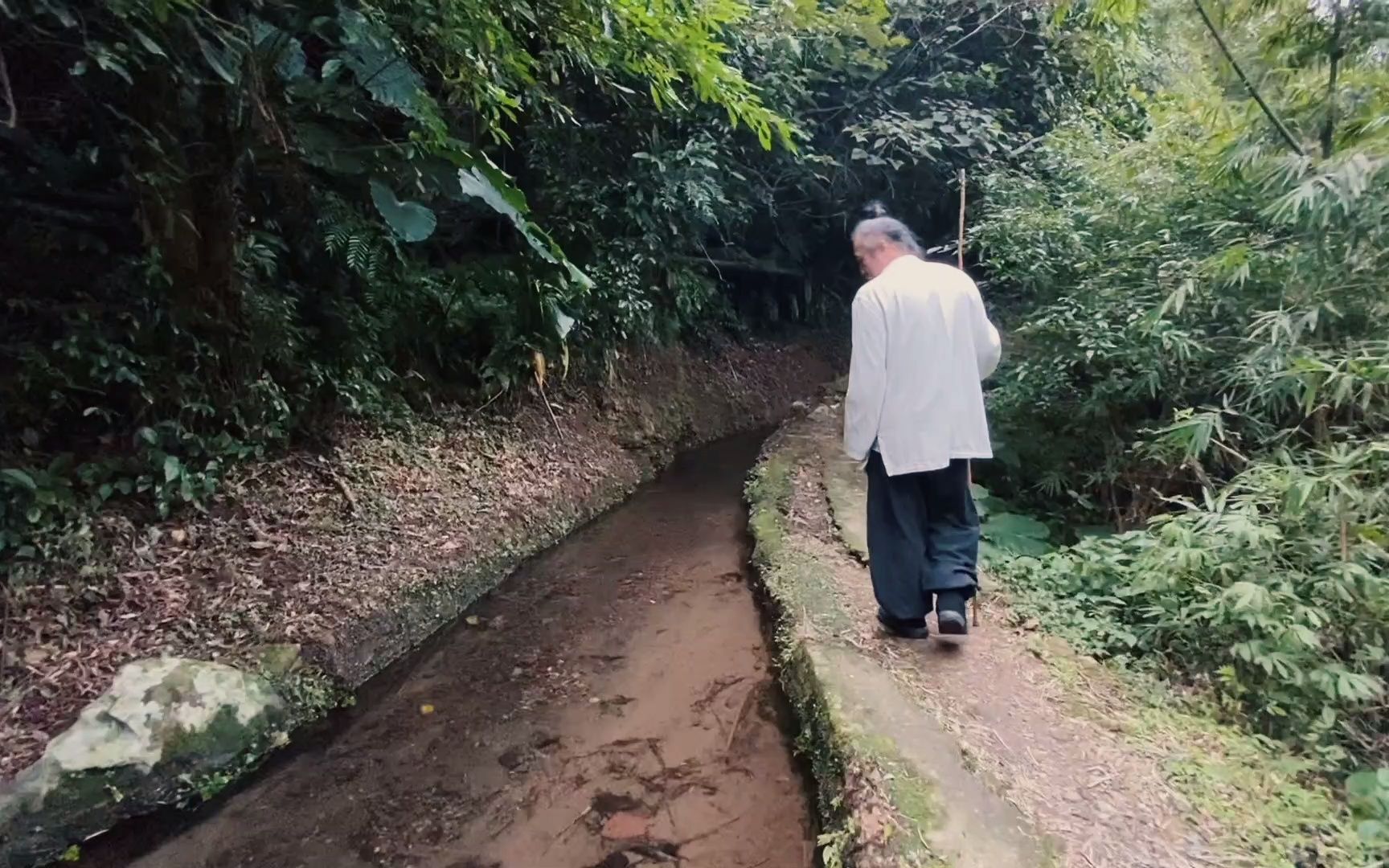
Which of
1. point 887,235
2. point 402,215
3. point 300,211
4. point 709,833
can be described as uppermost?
point 300,211

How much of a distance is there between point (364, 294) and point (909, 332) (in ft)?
12.4

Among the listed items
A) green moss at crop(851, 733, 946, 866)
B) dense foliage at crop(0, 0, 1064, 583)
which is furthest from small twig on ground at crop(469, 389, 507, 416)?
green moss at crop(851, 733, 946, 866)

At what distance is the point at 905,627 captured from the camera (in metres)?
3.45

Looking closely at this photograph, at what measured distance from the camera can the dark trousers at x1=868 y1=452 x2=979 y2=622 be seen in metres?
3.27

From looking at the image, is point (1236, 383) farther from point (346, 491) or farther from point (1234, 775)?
point (346, 491)

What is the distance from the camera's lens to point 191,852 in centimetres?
273

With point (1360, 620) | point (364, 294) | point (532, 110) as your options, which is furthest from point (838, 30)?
point (1360, 620)

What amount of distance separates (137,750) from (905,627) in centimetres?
298

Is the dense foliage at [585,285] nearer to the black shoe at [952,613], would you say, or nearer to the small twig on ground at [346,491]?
the small twig on ground at [346,491]

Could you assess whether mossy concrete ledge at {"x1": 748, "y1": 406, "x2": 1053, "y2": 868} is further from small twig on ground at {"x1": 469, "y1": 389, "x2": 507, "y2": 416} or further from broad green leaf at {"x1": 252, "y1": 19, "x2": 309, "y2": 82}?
broad green leaf at {"x1": 252, "y1": 19, "x2": 309, "y2": 82}

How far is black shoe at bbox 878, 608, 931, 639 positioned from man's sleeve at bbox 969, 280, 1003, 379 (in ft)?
3.58

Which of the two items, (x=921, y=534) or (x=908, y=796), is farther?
(x=921, y=534)

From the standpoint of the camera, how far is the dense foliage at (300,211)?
350cm

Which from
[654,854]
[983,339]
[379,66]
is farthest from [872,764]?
[379,66]
